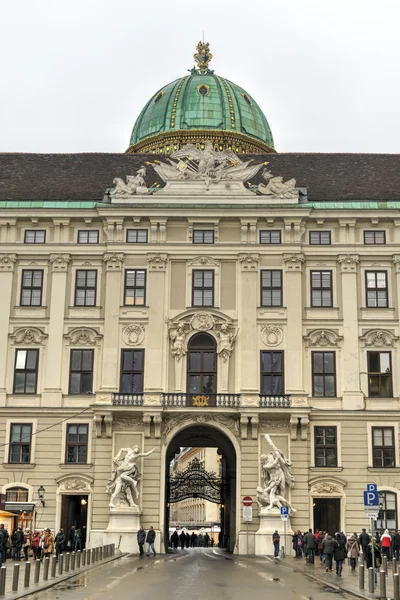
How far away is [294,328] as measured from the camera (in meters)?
45.2

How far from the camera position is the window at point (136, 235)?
46.9m

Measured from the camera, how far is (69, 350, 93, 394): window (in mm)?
45219

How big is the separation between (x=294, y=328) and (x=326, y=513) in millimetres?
9561

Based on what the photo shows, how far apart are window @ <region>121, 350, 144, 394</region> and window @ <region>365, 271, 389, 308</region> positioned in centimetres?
1253

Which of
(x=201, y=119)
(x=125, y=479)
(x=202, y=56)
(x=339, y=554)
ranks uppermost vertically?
(x=202, y=56)

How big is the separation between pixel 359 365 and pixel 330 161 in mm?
14643

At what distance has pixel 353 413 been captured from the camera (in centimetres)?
4419

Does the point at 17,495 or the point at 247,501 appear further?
the point at 17,495

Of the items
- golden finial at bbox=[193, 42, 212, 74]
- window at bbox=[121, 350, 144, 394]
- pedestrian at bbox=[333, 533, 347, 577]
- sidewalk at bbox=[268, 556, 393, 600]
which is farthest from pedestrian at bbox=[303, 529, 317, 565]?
golden finial at bbox=[193, 42, 212, 74]

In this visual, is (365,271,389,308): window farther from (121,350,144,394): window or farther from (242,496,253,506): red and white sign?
(121,350,144,394): window

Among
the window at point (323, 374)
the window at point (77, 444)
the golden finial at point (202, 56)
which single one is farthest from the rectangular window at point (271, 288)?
the golden finial at point (202, 56)

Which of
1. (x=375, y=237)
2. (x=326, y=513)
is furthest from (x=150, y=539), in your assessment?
(x=375, y=237)

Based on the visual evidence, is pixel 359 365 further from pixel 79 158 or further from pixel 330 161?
pixel 79 158

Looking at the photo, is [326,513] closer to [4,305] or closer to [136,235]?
[136,235]
